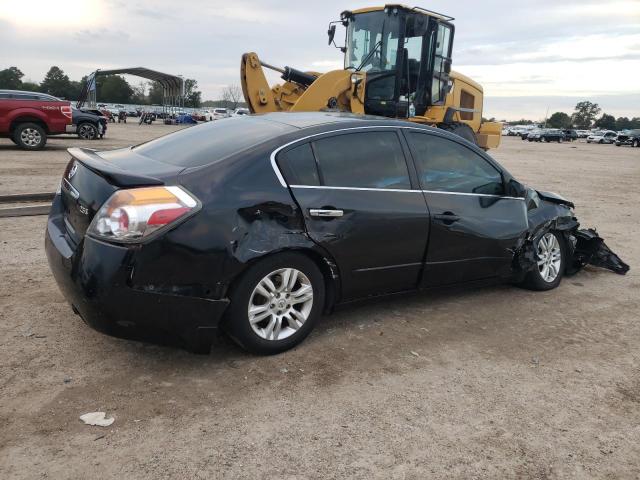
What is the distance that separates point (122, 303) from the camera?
299 cm

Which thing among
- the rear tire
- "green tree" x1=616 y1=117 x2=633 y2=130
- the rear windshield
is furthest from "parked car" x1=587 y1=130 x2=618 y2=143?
the rear windshield

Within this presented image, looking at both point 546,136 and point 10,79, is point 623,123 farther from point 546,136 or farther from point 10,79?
point 10,79

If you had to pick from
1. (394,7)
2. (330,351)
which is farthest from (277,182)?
(394,7)

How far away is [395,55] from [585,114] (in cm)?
13185

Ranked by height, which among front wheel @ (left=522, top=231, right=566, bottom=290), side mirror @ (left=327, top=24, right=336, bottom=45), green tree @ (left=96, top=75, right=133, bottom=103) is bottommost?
front wheel @ (left=522, top=231, right=566, bottom=290)

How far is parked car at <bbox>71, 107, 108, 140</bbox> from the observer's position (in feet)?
65.1

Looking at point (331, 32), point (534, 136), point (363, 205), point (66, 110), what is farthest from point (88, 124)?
point (534, 136)

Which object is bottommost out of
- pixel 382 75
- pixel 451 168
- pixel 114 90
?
pixel 451 168

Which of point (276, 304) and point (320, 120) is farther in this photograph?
point (320, 120)

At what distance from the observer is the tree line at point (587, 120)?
111938 mm

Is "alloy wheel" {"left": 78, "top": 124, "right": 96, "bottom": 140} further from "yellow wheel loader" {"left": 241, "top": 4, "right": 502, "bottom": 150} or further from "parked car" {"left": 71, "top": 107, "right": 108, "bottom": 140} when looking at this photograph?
"yellow wheel loader" {"left": 241, "top": 4, "right": 502, "bottom": 150}

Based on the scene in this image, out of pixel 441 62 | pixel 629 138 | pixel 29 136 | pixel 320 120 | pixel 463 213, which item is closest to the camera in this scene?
pixel 320 120

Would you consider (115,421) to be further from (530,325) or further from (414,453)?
(530,325)

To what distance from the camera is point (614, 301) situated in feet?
16.3
